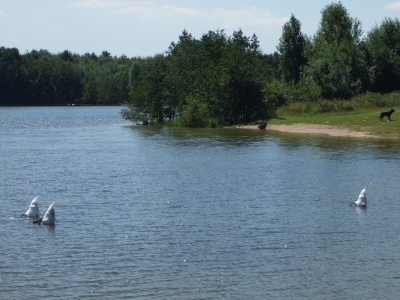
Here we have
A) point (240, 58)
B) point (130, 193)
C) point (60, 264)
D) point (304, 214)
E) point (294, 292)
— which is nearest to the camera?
point (294, 292)

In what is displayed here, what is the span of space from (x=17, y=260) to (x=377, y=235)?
38.9ft

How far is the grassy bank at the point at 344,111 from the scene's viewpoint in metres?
65.0

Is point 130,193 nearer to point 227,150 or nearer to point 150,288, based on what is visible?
point 150,288

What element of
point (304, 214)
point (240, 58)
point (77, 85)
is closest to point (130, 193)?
point (304, 214)

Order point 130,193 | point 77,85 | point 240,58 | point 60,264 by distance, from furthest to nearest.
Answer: point 77,85
point 240,58
point 130,193
point 60,264

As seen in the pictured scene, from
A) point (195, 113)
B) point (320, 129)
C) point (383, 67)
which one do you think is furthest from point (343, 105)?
point (383, 67)

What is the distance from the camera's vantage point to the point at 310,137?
197 ft

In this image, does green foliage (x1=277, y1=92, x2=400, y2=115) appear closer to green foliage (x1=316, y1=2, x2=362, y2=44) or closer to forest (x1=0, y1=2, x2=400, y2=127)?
forest (x1=0, y1=2, x2=400, y2=127)

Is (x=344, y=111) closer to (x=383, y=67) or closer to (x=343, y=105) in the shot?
(x=343, y=105)

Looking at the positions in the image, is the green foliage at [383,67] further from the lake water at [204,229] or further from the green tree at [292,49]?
the lake water at [204,229]

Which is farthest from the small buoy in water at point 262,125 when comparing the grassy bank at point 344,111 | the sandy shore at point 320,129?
the grassy bank at point 344,111

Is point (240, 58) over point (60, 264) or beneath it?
over

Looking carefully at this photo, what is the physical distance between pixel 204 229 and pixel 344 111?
175ft

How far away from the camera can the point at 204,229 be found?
22000mm
